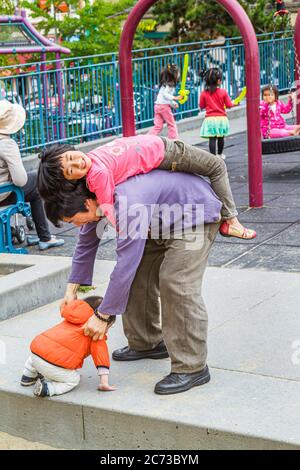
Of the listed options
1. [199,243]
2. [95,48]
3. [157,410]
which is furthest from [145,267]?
A: [95,48]

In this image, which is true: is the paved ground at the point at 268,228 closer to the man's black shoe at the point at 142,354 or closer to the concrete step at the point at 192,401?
the concrete step at the point at 192,401

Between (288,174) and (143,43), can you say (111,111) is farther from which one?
(143,43)

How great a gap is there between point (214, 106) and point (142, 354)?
760 centimetres

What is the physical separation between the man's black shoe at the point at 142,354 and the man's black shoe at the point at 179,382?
472 mm

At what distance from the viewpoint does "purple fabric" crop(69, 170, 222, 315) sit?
3.91 metres

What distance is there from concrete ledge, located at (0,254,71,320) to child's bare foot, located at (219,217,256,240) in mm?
1837

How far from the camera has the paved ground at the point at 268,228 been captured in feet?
22.1

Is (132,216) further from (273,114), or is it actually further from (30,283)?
(273,114)

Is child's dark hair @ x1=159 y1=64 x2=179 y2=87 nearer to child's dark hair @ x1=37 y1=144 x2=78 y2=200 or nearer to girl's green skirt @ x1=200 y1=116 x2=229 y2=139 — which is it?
girl's green skirt @ x1=200 y1=116 x2=229 y2=139

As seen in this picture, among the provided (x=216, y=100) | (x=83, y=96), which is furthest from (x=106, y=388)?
(x=83, y=96)

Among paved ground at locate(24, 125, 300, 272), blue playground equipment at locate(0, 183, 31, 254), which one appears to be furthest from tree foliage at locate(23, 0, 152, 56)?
blue playground equipment at locate(0, 183, 31, 254)

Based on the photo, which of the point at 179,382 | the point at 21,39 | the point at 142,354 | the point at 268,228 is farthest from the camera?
the point at 21,39

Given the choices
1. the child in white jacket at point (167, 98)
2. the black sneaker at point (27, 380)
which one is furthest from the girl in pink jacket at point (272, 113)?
the black sneaker at point (27, 380)

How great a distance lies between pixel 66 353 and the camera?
4.15 metres
